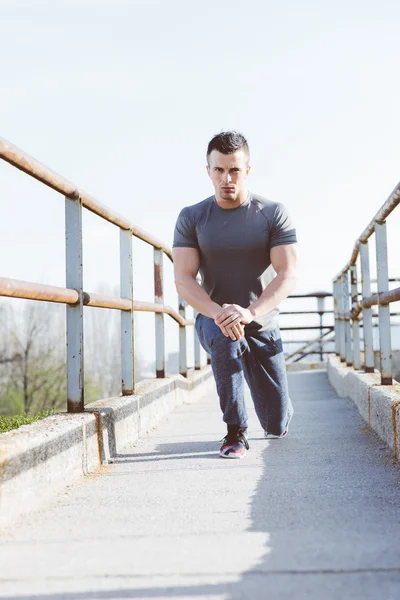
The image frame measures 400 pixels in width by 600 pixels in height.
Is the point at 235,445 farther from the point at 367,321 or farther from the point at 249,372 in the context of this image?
the point at 367,321

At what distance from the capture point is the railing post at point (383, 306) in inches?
138

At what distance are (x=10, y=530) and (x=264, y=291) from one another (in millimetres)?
1627

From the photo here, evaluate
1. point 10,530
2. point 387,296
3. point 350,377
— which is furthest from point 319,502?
point 350,377

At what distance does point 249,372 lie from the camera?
3.56 m

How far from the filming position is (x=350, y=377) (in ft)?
16.4

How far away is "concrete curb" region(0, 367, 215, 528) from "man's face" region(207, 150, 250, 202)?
104 centimetres

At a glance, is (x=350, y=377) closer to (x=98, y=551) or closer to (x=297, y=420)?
(x=297, y=420)

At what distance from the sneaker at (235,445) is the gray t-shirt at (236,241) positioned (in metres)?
0.50

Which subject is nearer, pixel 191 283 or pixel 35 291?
pixel 35 291

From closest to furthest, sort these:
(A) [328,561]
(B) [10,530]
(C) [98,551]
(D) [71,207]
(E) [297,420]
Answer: (A) [328,561]
(C) [98,551]
(B) [10,530]
(D) [71,207]
(E) [297,420]

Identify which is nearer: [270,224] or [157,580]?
[157,580]

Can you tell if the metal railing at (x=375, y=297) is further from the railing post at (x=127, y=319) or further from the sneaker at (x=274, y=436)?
the railing post at (x=127, y=319)

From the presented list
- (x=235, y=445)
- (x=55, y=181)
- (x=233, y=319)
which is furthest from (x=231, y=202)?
(x=235, y=445)

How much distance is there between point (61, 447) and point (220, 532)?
0.75 m
